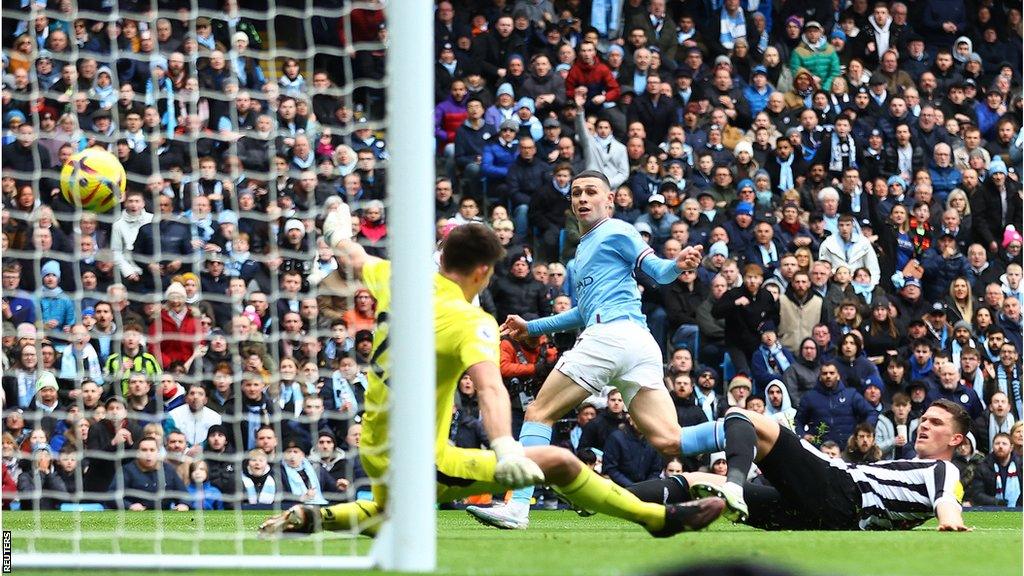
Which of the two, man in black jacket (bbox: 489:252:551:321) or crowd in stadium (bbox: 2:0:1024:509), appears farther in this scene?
man in black jacket (bbox: 489:252:551:321)

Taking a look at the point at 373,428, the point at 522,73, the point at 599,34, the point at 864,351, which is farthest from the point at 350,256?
the point at 599,34

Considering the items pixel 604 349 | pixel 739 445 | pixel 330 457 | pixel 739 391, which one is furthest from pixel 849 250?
pixel 739 445

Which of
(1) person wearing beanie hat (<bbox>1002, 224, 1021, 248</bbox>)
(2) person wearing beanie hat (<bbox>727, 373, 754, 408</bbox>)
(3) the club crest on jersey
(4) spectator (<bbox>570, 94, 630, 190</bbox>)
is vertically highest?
(4) spectator (<bbox>570, 94, 630, 190</bbox>)

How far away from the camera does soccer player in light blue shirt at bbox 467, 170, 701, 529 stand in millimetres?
9078

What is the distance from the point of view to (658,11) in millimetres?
19984

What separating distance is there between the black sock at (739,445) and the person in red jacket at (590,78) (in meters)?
10.1

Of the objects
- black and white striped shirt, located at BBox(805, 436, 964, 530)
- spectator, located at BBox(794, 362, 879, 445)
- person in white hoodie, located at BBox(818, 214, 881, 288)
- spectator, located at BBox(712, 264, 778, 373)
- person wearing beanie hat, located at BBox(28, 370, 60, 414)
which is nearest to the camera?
black and white striped shirt, located at BBox(805, 436, 964, 530)

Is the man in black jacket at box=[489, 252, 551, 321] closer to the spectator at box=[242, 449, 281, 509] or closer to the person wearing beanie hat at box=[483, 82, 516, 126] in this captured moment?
the person wearing beanie hat at box=[483, 82, 516, 126]

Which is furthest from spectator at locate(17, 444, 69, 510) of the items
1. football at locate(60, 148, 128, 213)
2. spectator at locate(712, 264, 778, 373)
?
spectator at locate(712, 264, 778, 373)

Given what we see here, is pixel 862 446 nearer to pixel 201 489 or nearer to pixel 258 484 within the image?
pixel 258 484

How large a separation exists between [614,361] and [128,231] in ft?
14.7

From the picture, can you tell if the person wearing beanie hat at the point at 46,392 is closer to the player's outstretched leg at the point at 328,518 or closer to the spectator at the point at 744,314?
the player's outstretched leg at the point at 328,518

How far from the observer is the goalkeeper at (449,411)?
23.1 ft

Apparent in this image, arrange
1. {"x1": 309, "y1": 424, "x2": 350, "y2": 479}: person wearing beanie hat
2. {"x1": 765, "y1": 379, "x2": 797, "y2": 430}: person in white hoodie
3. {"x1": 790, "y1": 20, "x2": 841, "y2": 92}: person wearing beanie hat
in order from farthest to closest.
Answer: {"x1": 790, "y1": 20, "x2": 841, "y2": 92}: person wearing beanie hat, {"x1": 765, "y1": 379, "x2": 797, "y2": 430}: person in white hoodie, {"x1": 309, "y1": 424, "x2": 350, "y2": 479}: person wearing beanie hat
